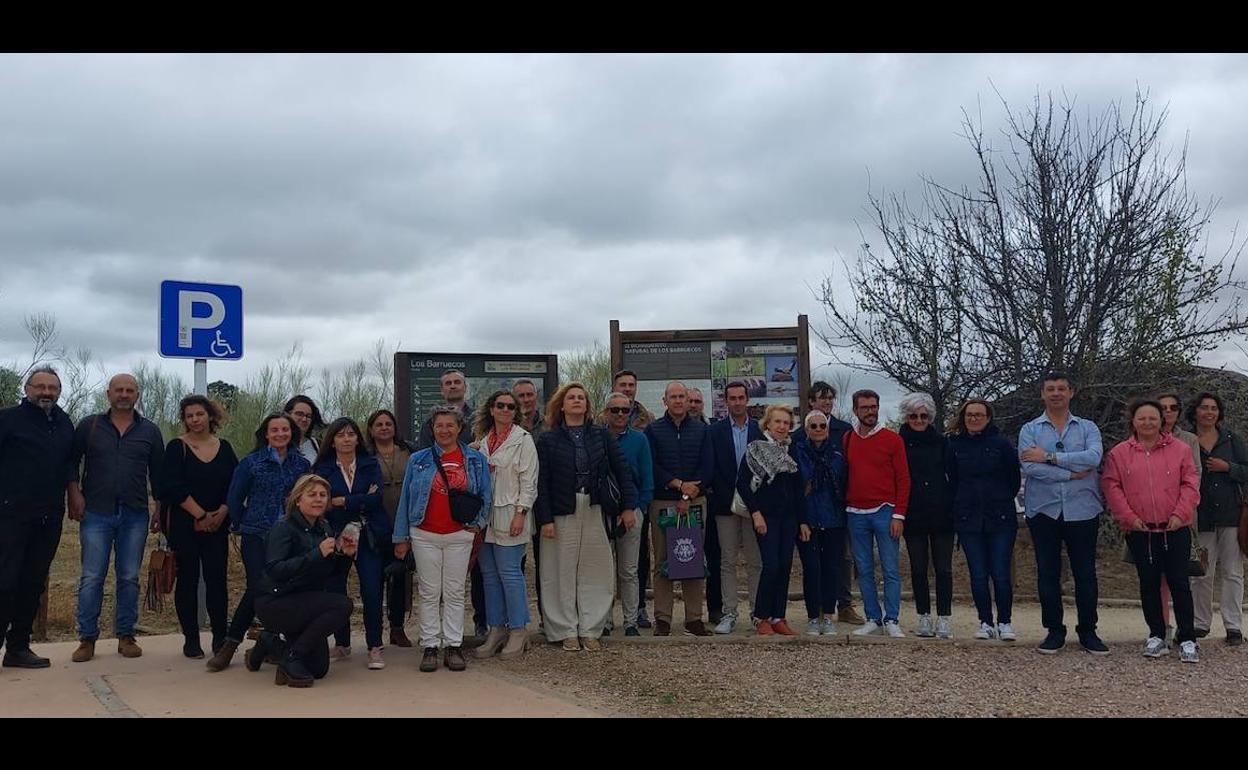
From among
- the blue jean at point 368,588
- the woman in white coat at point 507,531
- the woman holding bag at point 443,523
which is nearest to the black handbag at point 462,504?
the woman holding bag at point 443,523

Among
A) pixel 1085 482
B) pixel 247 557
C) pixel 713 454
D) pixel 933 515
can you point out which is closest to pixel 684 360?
pixel 713 454

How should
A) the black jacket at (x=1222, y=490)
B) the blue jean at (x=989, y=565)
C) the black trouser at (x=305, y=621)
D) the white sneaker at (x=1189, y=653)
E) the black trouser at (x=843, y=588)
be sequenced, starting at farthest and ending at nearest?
1. the black trouser at (x=843, y=588)
2. the black jacket at (x=1222, y=490)
3. the blue jean at (x=989, y=565)
4. the white sneaker at (x=1189, y=653)
5. the black trouser at (x=305, y=621)

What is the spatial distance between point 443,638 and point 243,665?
1404 mm

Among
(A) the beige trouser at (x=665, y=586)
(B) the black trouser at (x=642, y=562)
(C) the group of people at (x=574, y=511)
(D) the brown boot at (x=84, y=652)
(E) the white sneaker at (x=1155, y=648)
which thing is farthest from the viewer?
(B) the black trouser at (x=642, y=562)

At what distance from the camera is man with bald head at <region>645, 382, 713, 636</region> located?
809 centimetres

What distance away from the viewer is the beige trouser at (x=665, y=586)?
26.5 feet

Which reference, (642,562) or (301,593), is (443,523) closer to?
(301,593)

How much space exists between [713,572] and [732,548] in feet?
1.46

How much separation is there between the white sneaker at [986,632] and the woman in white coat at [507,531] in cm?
349

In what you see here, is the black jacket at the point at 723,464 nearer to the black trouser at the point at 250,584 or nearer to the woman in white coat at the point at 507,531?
the woman in white coat at the point at 507,531

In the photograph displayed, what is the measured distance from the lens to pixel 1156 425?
7457mm

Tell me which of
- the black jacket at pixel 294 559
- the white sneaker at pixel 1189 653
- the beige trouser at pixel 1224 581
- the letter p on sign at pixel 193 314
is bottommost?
the white sneaker at pixel 1189 653

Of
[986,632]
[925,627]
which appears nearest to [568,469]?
[925,627]

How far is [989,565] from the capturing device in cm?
782
